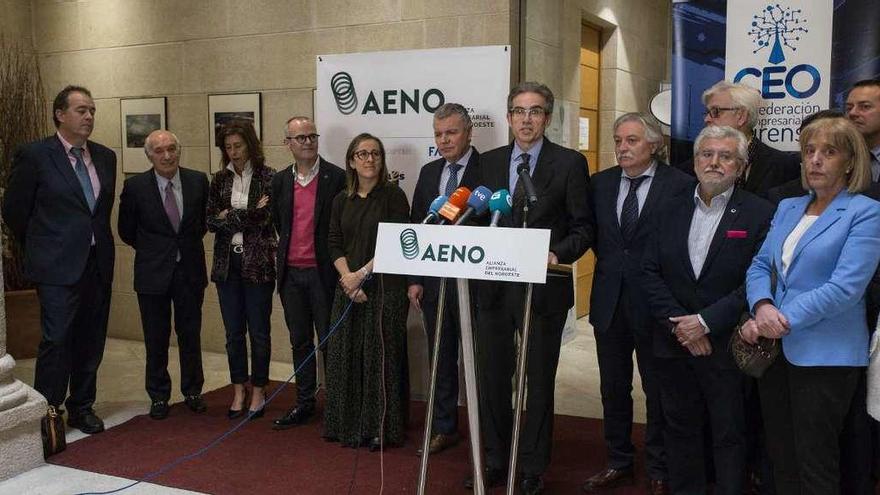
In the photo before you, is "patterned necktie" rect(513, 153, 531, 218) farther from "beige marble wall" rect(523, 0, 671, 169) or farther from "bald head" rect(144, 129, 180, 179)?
"beige marble wall" rect(523, 0, 671, 169)

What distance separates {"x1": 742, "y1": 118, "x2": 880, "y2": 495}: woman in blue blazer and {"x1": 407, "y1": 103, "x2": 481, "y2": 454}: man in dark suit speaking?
55.2 inches

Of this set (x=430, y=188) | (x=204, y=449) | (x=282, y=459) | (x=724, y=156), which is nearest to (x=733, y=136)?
(x=724, y=156)

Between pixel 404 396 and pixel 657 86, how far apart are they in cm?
347

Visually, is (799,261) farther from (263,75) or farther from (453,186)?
(263,75)

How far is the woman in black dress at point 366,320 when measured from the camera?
11.8 feet

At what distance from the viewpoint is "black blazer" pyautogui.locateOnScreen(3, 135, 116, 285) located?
3725 mm

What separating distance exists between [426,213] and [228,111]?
7.51 ft

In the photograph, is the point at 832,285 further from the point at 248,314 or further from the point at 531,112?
the point at 248,314

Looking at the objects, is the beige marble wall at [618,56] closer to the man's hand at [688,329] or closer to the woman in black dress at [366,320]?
the woman in black dress at [366,320]

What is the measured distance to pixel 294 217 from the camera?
3.89 m

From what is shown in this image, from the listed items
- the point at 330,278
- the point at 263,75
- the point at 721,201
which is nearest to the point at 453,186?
the point at 330,278

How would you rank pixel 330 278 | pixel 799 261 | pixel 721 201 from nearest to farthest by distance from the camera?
pixel 799 261, pixel 721 201, pixel 330 278

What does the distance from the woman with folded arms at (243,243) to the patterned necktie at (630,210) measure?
1802 mm

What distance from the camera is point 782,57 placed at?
351cm
